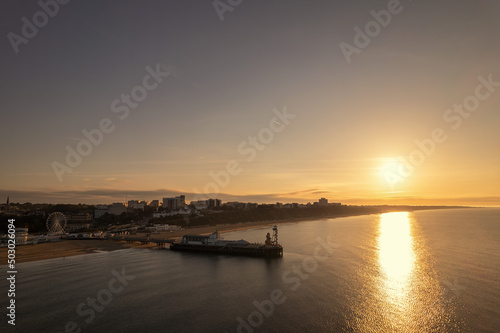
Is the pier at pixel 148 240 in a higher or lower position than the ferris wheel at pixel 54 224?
lower

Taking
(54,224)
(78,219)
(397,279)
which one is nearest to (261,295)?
(397,279)

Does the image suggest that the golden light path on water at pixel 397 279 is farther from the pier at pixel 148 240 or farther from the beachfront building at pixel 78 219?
the beachfront building at pixel 78 219

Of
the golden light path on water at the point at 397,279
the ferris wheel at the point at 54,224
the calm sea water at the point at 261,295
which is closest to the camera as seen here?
the calm sea water at the point at 261,295

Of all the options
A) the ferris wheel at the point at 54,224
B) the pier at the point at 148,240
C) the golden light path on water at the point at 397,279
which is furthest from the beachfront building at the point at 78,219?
the golden light path on water at the point at 397,279

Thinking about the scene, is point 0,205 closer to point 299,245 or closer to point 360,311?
point 299,245

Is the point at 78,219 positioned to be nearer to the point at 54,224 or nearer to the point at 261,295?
the point at 54,224

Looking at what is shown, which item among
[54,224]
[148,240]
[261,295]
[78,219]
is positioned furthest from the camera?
[78,219]

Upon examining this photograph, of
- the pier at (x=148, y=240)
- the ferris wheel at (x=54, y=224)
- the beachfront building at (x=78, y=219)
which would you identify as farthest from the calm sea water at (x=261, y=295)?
the beachfront building at (x=78, y=219)

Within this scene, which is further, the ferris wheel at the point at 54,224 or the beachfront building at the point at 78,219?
the beachfront building at the point at 78,219

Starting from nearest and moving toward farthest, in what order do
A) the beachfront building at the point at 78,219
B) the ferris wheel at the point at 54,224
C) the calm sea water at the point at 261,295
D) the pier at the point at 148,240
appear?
the calm sea water at the point at 261,295 < the pier at the point at 148,240 < the ferris wheel at the point at 54,224 < the beachfront building at the point at 78,219
